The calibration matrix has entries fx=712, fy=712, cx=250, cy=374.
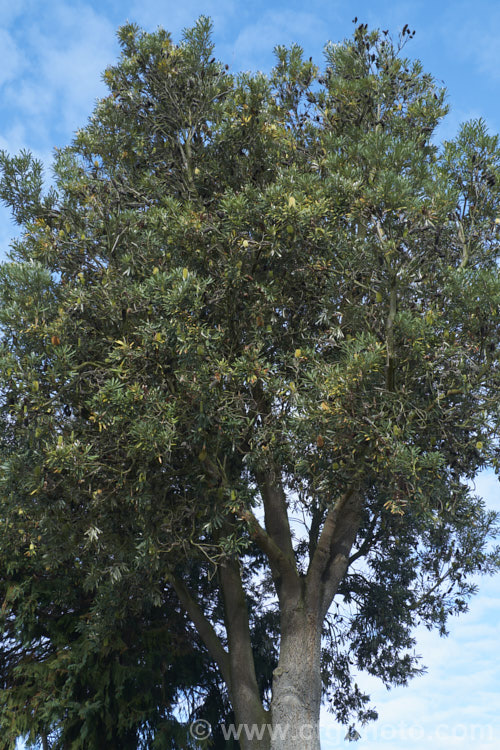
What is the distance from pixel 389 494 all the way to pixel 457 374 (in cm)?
243

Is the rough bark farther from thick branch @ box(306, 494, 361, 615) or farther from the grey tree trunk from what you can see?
thick branch @ box(306, 494, 361, 615)

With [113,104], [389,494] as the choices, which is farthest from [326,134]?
[389,494]

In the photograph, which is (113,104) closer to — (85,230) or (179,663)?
(85,230)

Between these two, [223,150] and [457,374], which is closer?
[457,374]

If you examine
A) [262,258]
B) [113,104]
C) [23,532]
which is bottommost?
[23,532]

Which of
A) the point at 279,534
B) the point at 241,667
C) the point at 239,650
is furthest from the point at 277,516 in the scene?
the point at 241,667

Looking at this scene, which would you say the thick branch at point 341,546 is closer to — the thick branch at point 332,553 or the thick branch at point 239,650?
the thick branch at point 332,553

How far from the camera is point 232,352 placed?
43.4 ft

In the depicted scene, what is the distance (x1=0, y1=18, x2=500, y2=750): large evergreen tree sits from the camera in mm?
11867

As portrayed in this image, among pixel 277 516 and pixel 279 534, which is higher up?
pixel 277 516

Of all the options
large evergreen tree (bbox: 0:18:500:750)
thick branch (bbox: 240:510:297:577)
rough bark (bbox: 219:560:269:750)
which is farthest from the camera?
rough bark (bbox: 219:560:269:750)

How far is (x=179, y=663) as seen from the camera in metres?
17.7

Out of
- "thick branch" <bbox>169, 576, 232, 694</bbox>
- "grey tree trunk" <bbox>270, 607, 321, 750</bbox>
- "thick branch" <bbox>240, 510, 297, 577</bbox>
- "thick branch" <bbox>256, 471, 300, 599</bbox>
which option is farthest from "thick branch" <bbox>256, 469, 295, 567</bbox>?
"thick branch" <bbox>169, 576, 232, 694</bbox>

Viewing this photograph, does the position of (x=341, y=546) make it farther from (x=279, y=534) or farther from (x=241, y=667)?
(x=241, y=667)
